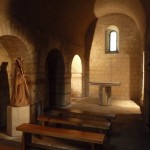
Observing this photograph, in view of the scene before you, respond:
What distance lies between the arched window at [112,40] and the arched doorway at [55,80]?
3.97 metres

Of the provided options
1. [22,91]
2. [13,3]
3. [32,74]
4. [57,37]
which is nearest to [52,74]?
[57,37]

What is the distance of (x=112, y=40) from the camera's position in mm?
11602

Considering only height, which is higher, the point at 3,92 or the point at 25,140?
the point at 3,92

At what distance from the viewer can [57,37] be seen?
784 cm

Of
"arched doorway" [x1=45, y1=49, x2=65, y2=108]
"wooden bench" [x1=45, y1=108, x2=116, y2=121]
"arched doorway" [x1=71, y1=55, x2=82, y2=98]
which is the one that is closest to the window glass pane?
"arched doorway" [x1=71, y1=55, x2=82, y2=98]

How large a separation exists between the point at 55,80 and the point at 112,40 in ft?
15.5

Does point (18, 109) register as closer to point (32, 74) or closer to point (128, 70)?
point (32, 74)

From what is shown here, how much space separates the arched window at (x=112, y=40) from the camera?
11.5 meters

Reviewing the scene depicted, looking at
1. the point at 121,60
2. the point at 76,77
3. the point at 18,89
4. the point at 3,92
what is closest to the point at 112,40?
the point at 121,60

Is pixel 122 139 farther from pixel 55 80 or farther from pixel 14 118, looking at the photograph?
pixel 55 80

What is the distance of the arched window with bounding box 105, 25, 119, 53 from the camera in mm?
11469

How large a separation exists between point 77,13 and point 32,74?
3876 millimetres

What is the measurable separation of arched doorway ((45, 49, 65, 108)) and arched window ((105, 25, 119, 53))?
3965 mm

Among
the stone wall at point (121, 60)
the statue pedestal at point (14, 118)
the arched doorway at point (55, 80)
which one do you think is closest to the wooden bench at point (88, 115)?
the statue pedestal at point (14, 118)
